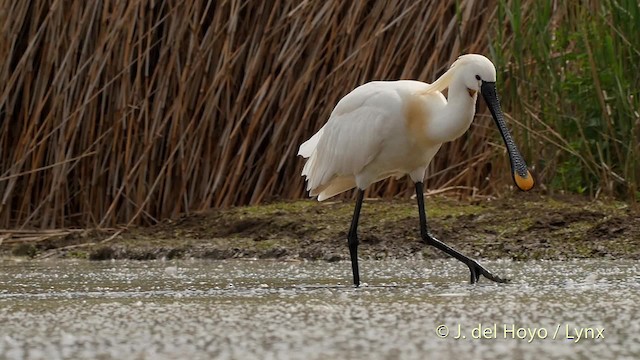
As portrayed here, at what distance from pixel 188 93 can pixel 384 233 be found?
1.63 m

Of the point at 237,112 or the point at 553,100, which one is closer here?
the point at 553,100

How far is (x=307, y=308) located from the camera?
397cm

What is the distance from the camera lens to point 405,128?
5.79 meters

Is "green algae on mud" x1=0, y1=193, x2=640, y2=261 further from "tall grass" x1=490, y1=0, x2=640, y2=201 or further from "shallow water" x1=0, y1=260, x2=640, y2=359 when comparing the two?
"shallow water" x1=0, y1=260, x2=640, y2=359

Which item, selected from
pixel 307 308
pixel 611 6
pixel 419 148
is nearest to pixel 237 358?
pixel 307 308

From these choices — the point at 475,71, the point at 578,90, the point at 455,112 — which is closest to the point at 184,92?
the point at 578,90

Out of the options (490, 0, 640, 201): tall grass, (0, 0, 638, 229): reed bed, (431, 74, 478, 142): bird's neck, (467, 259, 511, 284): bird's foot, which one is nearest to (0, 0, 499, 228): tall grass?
(0, 0, 638, 229): reed bed

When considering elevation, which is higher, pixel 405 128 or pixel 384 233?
pixel 405 128

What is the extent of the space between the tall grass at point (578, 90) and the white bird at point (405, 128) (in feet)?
3.68

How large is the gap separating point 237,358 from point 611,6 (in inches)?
165

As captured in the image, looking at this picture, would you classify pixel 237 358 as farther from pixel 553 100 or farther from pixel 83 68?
pixel 83 68

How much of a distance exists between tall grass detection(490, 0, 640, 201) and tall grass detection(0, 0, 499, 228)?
1.79 feet

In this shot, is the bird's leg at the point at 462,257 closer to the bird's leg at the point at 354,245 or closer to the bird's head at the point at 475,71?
the bird's leg at the point at 354,245

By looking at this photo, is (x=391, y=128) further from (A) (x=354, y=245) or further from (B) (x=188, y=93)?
(B) (x=188, y=93)
